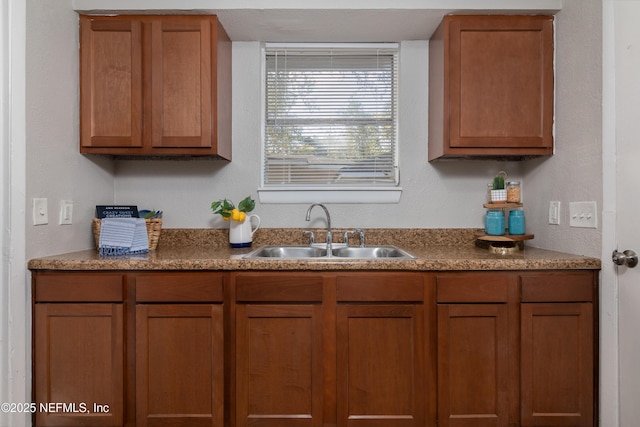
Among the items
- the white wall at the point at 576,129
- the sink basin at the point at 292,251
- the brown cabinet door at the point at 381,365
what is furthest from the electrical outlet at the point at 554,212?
the sink basin at the point at 292,251

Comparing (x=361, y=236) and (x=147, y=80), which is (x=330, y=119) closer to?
(x=361, y=236)

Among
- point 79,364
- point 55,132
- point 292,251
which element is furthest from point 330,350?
point 55,132

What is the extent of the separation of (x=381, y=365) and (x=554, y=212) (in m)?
1.22

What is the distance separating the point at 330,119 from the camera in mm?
2389

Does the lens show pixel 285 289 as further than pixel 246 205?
No

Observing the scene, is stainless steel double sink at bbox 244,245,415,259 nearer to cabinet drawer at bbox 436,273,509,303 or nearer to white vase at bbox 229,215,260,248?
white vase at bbox 229,215,260,248

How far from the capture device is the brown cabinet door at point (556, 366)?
65.2 inches

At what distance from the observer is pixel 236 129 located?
92.7 inches

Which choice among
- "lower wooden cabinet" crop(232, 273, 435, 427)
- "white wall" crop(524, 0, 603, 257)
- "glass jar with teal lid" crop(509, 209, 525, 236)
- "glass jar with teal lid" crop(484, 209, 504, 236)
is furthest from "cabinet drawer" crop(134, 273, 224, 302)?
"white wall" crop(524, 0, 603, 257)

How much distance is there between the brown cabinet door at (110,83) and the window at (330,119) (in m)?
0.75

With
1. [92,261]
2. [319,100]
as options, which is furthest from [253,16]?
[92,261]

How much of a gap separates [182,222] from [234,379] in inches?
42.2

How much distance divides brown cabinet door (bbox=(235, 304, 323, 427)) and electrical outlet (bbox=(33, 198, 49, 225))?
1017 millimetres

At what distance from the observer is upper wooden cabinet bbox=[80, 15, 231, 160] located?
6.50 ft
